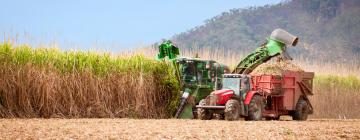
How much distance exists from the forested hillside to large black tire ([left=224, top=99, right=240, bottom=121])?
2148 inches

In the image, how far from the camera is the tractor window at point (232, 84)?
723 inches

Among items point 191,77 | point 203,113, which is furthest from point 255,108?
point 191,77

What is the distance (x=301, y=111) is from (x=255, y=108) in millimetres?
2382

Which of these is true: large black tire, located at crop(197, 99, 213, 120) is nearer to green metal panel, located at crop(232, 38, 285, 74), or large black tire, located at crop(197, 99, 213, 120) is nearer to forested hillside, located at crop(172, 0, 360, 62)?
green metal panel, located at crop(232, 38, 285, 74)

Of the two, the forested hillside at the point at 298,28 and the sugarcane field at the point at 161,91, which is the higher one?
the forested hillside at the point at 298,28

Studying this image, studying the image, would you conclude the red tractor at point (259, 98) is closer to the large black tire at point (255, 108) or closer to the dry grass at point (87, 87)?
the large black tire at point (255, 108)

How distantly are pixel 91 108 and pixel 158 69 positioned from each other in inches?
111

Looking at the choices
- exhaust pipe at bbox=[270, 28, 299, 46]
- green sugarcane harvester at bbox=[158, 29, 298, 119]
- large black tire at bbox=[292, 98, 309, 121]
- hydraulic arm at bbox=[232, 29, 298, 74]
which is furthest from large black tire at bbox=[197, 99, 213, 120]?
exhaust pipe at bbox=[270, 28, 299, 46]

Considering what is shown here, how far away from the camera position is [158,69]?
19.8m

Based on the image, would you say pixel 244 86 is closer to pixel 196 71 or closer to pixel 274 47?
pixel 196 71

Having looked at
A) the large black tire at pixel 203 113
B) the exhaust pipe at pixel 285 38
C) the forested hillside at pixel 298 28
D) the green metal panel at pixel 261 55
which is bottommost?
the large black tire at pixel 203 113

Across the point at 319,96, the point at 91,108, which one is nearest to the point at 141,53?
the point at 91,108

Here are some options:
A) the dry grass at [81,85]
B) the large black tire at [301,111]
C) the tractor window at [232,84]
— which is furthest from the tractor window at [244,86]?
the large black tire at [301,111]

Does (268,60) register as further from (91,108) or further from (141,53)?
(91,108)
